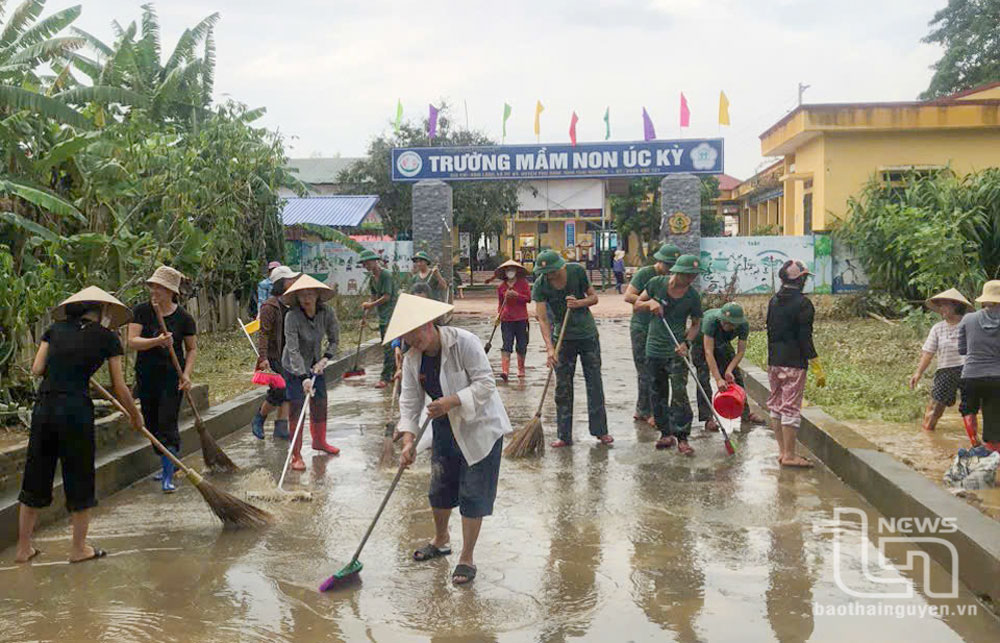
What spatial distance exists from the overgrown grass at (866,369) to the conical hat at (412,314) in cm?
517

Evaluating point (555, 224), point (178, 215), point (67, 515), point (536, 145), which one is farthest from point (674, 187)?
point (555, 224)

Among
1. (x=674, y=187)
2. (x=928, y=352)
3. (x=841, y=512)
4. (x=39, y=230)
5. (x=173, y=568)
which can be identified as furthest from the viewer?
(x=674, y=187)

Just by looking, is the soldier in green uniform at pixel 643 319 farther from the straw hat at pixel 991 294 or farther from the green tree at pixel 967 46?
the green tree at pixel 967 46

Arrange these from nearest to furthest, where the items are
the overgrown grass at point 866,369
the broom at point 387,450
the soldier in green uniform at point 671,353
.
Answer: the broom at point 387,450, the soldier in green uniform at point 671,353, the overgrown grass at point 866,369

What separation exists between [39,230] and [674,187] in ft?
55.5

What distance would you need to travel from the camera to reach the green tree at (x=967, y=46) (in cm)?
3891

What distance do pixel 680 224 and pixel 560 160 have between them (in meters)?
3.32

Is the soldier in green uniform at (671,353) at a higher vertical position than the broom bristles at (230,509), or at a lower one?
higher

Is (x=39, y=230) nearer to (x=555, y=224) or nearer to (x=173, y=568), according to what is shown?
(x=173, y=568)

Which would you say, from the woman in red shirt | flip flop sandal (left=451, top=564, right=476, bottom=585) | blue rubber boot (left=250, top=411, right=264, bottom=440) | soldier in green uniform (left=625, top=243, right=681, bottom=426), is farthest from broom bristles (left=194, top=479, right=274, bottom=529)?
the woman in red shirt

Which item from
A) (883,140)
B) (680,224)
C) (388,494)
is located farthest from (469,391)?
(883,140)

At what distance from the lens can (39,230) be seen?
27.9ft

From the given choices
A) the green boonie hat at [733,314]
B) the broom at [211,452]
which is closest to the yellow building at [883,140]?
the green boonie hat at [733,314]

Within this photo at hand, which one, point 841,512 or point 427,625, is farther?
point 841,512
